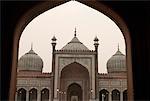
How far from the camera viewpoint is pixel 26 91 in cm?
2131

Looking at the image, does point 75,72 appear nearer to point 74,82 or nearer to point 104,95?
point 74,82

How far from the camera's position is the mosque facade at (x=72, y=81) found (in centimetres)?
2089

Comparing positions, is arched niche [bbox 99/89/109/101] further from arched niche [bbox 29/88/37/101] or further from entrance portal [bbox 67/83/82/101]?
arched niche [bbox 29/88/37/101]

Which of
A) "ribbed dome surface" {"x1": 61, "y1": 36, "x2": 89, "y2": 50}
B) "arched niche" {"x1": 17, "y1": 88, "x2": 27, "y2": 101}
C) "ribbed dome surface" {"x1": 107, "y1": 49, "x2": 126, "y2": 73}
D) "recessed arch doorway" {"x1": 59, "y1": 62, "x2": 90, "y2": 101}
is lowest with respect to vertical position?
"arched niche" {"x1": 17, "y1": 88, "x2": 27, "y2": 101}

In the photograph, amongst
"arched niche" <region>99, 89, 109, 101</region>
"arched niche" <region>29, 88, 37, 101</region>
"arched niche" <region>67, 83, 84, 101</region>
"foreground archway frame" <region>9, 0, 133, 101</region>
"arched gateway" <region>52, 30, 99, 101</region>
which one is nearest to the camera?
"foreground archway frame" <region>9, 0, 133, 101</region>

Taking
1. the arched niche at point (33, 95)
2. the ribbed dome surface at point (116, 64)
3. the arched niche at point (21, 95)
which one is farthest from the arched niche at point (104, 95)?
the arched niche at point (21, 95)

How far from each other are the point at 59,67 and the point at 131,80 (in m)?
17.5

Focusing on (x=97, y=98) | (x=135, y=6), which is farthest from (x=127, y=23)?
(x=97, y=98)

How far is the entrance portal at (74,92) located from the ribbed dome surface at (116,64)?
12.0 ft

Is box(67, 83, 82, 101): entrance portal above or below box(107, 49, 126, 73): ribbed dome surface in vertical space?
below

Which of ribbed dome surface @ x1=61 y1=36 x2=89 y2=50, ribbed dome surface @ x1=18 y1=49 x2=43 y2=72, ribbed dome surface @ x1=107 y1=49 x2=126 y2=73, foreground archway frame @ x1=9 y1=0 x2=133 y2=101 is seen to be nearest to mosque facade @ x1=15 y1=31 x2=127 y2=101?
ribbed dome surface @ x1=61 y1=36 x2=89 y2=50

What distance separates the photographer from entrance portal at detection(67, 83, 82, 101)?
904 inches

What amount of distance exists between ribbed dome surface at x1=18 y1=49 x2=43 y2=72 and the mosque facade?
3.05 feet

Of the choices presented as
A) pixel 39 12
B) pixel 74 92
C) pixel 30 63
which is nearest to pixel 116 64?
pixel 74 92
